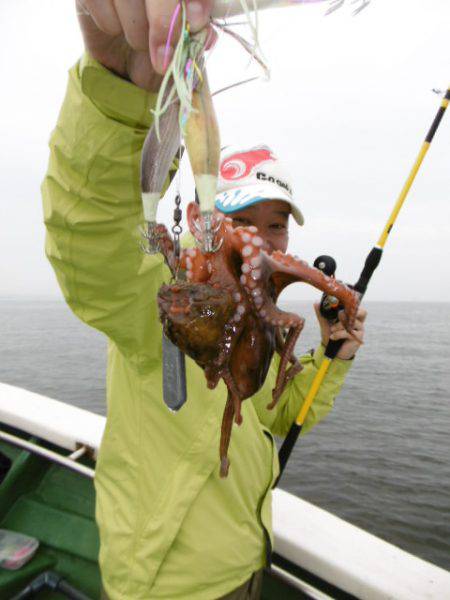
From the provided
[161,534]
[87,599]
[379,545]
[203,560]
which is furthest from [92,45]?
[87,599]

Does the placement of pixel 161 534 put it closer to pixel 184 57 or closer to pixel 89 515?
pixel 184 57

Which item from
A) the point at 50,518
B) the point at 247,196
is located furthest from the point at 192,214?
the point at 50,518

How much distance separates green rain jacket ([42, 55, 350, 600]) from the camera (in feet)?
4.84

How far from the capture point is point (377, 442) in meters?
16.6

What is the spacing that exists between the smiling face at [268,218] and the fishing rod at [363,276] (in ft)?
2.58

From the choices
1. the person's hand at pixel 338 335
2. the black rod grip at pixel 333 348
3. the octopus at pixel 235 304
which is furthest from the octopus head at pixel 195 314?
the black rod grip at pixel 333 348

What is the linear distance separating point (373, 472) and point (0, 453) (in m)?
13.1

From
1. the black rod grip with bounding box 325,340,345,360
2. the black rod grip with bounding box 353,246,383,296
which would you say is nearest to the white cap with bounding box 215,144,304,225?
the black rod grip with bounding box 325,340,345,360

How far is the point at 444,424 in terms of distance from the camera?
18422 mm

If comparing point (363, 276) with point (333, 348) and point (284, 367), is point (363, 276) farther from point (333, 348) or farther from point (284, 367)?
point (284, 367)

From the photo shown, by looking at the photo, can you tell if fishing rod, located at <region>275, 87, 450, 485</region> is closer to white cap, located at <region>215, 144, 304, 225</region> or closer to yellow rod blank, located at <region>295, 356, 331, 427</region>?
yellow rod blank, located at <region>295, 356, 331, 427</region>

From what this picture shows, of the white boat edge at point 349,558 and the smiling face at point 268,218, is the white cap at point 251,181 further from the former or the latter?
the white boat edge at point 349,558

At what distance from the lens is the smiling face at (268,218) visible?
2.01 m

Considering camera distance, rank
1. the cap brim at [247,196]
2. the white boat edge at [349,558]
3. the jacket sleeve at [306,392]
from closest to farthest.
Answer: the cap brim at [247,196], the white boat edge at [349,558], the jacket sleeve at [306,392]
